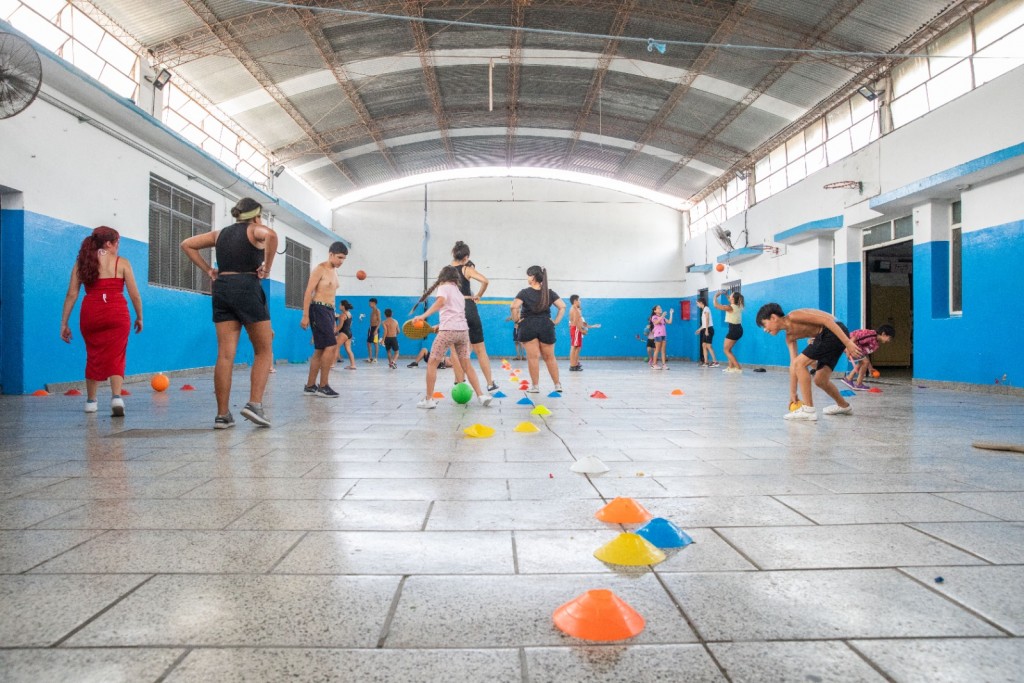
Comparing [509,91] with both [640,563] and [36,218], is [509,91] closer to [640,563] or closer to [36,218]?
[36,218]

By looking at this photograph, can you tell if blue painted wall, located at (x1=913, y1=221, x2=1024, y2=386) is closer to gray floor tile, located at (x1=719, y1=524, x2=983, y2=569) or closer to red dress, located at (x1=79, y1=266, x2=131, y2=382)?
gray floor tile, located at (x1=719, y1=524, x2=983, y2=569)

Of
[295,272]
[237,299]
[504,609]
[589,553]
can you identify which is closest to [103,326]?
[237,299]

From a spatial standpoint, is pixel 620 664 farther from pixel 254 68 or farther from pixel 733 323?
pixel 254 68

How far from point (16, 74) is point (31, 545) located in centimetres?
518

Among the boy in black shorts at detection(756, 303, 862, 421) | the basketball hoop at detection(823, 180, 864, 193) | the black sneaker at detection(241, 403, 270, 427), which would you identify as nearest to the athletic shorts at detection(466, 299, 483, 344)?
the black sneaker at detection(241, 403, 270, 427)

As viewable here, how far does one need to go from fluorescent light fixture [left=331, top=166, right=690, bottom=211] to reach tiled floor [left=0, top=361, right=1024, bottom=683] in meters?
21.2

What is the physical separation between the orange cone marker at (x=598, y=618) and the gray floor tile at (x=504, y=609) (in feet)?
0.08

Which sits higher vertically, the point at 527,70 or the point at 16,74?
the point at 527,70

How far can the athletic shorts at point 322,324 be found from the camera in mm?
7973

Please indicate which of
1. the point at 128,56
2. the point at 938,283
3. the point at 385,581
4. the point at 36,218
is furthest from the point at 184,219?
the point at 938,283

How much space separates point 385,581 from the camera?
187 cm

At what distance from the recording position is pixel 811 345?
6312 millimetres

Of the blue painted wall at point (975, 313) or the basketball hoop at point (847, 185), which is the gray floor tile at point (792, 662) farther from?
the basketball hoop at point (847, 185)

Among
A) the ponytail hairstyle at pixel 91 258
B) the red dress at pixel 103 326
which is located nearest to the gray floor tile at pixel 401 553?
the red dress at pixel 103 326
